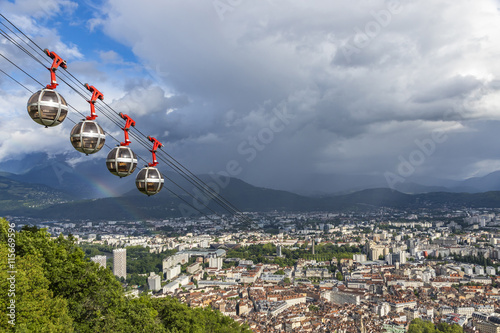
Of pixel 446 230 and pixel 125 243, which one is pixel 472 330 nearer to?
pixel 125 243

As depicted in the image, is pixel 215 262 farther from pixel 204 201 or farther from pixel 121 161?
pixel 204 201

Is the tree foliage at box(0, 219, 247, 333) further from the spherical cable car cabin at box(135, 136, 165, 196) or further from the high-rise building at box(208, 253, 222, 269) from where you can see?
the high-rise building at box(208, 253, 222, 269)

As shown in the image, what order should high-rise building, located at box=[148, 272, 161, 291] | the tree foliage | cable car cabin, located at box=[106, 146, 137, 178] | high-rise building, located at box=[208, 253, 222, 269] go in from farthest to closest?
high-rise building, located at box=[208, 253, 222, 269] < high-rise building, located at box=[148, 272, 161, 291] < the tree foliage < cable car cabin, located at box=[106, 146, 137, 178]

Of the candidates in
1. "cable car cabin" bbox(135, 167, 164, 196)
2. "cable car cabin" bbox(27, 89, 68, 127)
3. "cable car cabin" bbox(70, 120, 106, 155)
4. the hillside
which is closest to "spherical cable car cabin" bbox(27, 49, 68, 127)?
"cable car cabin" bbox(27, 89, 68, 127)

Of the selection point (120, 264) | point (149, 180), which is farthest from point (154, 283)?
point (149, 180)

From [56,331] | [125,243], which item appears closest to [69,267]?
[56,331]

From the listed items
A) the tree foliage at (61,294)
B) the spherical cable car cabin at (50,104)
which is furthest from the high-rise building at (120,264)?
the spherical cable car cabin at (50,104)
